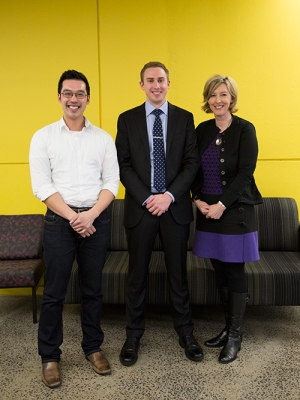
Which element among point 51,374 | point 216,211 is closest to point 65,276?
point 51,374

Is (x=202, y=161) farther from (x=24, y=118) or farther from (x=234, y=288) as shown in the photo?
(x=24, y=118)

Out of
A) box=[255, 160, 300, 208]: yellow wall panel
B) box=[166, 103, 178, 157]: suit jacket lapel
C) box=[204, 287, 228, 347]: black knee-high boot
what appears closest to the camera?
box=[166, 103, 178, 157]: suit jacket lapel

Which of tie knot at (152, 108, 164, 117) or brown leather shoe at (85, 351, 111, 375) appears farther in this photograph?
tie knot at (152, 108, 164, 117)

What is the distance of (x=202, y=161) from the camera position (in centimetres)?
244

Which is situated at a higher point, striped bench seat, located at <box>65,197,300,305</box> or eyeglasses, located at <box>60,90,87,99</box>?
eyeglasses, located at <box>60,90,87,99</box>

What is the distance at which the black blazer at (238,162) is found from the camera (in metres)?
2.30

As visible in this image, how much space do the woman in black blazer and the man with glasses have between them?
60cm

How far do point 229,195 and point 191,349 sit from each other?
3.24ft

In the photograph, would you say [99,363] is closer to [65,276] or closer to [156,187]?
[65,276]

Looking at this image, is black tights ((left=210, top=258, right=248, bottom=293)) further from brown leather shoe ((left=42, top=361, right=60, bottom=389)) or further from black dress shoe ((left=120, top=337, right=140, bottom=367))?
brown leather shoe ((left=42, top=361, right=60, bottom=389))

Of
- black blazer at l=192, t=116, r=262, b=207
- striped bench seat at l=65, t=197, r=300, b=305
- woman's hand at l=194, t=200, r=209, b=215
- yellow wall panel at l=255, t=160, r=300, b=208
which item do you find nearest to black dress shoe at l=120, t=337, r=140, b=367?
striped bench seat at l=65, t=197, r=300, b=305

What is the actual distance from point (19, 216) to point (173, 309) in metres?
1.82

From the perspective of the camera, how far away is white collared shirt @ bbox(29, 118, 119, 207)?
2.12 meters

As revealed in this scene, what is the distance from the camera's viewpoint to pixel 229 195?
2299mm
